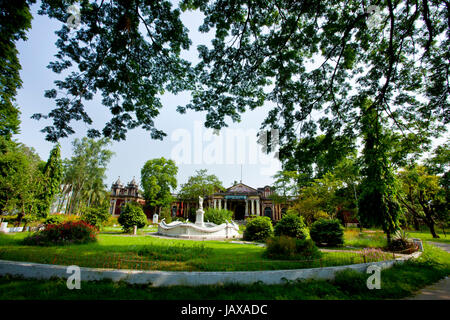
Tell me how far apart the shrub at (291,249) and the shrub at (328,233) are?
16.8 feet

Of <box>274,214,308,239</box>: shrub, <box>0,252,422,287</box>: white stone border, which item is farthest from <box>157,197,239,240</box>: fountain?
<box>0,252,422,287</box>: white stone border

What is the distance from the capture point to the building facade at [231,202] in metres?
41.8

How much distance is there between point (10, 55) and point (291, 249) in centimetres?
1660

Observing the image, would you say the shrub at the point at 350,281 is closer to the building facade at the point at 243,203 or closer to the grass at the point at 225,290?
the grass at the point at 225,290

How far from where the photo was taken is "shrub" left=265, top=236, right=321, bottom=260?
7.42 metres

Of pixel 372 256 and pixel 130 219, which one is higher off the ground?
pixel 130 219

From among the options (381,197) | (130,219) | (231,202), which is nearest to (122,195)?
(231,202)

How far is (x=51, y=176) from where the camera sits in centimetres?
2398

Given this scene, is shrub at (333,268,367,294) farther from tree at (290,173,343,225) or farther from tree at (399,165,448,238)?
tree at (399,165,448,238)

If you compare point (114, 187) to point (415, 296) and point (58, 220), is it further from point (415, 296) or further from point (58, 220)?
point (415, 296)

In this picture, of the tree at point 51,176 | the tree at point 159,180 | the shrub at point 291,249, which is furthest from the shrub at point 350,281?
the tree at point 159,180

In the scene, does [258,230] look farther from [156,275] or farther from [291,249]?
[156,275]

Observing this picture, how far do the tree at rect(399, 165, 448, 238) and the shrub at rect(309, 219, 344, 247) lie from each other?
1234 cm
